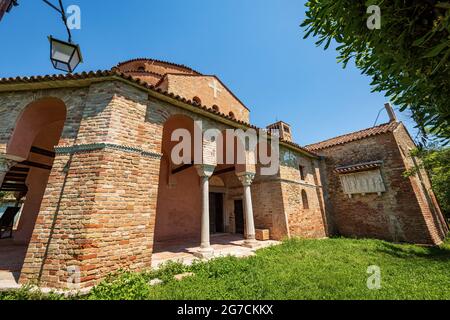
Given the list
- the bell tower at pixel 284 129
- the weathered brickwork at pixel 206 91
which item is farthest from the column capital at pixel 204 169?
the bell tower at pixel 284 129

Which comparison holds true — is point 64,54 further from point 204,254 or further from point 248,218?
point 248,218

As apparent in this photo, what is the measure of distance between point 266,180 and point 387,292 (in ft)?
20.7

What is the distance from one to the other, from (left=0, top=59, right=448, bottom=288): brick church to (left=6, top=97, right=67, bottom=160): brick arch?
0.03 meters

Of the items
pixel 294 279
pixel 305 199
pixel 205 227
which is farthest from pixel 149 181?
pixel 305 199

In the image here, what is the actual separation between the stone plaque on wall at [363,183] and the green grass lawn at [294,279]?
13.5 ft

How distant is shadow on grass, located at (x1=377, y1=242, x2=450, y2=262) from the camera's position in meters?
6.95

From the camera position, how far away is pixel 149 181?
16.8ft

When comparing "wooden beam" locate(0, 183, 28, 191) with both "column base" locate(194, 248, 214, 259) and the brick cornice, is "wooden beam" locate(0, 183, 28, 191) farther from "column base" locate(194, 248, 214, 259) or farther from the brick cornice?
"column base" locate(194, 248, 214, 259)

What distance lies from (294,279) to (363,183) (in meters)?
9.30

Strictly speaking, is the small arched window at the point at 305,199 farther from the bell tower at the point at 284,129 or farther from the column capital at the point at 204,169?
the column capital at the point at 204,169

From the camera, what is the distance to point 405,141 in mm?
11828
